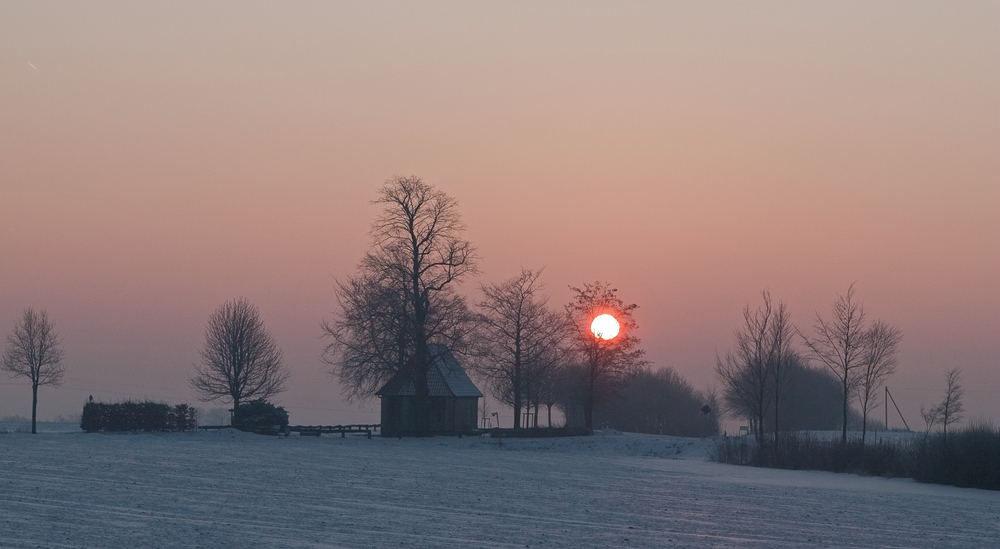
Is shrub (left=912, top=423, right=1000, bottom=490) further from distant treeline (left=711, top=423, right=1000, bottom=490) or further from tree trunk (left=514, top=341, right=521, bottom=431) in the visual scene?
tree trunk (left=514, top=341, right=521, bottom=431)

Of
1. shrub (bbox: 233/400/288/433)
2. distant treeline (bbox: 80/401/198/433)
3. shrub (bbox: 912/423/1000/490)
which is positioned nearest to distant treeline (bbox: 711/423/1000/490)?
shrub (bbox: 912/423/1000/490)

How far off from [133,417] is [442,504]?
40960 mm

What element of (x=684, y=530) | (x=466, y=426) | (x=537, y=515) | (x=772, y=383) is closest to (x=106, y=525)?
(x=537, y=515)

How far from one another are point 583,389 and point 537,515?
51.6m

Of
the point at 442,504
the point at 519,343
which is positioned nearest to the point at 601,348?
the point at 519,343

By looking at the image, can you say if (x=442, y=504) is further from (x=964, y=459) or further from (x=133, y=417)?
(x=133, y=417)

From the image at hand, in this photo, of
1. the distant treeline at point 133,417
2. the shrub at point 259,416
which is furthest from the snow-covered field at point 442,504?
the shrub at point 259,416

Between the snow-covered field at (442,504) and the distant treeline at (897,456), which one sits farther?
the distant treeline at (897,456)

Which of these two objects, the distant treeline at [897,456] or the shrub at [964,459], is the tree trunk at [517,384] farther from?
the shrub at [964,459]

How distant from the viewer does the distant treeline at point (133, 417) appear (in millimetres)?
55250

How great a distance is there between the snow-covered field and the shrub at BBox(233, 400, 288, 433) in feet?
77.7

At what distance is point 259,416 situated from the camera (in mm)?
61094

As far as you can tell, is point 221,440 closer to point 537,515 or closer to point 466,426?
point 466,426

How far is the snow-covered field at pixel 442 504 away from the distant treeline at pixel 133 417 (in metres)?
19.5
